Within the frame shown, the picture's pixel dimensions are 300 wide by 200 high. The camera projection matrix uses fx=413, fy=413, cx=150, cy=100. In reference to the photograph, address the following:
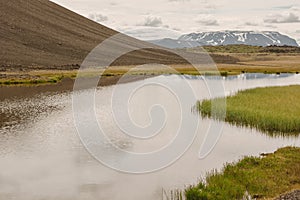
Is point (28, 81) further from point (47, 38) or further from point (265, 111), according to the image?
point (47, 38)

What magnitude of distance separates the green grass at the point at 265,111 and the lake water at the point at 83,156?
126 centimetres

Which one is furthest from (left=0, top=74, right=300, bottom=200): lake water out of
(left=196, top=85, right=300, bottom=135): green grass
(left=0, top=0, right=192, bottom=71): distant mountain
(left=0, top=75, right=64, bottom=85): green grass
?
(left=0, top=0, right=192, bottom=71): distant mountain

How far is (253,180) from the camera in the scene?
16422 mm

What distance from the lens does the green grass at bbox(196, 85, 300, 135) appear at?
27750 mm

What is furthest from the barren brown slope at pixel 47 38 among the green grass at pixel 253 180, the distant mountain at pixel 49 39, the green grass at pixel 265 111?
the green grass at pixel 253 180

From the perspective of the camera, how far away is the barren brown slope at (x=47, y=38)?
117875 millimetres

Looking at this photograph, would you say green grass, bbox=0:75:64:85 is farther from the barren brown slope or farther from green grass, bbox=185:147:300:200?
green grass, bbox=185:147:300:200

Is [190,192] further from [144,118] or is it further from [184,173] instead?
[144,118]

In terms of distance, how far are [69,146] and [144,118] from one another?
10.3 metres

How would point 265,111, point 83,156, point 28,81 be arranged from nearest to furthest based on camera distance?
point 83,156, point 265,111, point 28,81

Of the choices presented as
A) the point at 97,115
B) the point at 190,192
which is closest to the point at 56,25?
the point at 97,115

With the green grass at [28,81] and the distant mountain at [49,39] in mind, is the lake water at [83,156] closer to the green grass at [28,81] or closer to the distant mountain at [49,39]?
the green grass at [28,81]

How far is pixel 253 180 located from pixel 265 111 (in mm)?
15418

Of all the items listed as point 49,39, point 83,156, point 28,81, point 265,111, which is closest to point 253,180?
point 83,156
